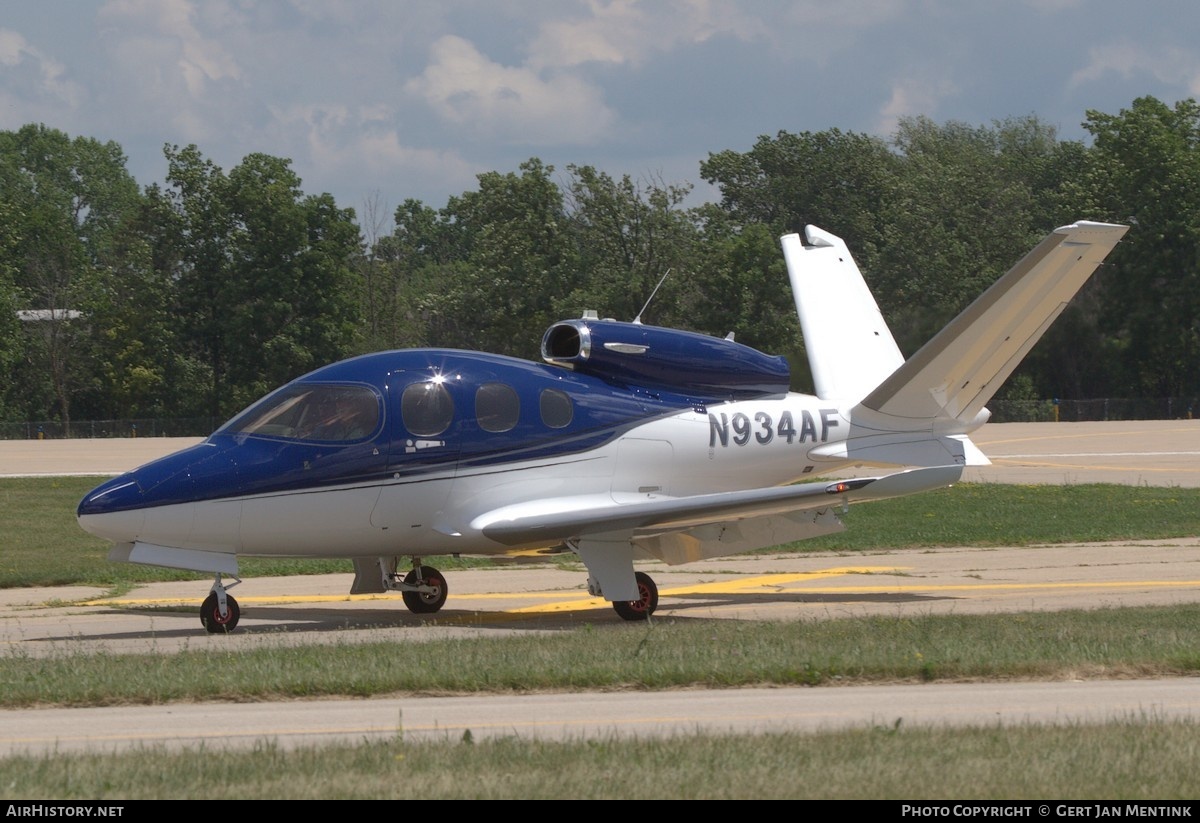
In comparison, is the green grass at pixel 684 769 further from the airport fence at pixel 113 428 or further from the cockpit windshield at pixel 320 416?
the airport fence at pixel 113 428

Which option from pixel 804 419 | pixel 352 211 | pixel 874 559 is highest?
pixel 352 211

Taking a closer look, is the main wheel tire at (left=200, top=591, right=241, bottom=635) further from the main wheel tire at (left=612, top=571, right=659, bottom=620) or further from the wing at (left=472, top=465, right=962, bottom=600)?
the main wheel tire at (left=612, top=571, right=659, bottom=620)

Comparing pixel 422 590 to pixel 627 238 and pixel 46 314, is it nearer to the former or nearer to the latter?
pixel 627 238

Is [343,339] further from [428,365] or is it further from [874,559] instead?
[428,365]

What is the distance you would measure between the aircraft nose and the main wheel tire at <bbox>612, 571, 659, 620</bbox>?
5.33 metres

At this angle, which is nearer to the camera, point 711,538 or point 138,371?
point 711,538

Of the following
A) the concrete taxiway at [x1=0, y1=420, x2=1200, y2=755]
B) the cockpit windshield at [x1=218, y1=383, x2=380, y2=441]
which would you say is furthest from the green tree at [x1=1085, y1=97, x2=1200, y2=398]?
the cockpit windshield at [x1=218, y1=383, x2=380, y2=441]

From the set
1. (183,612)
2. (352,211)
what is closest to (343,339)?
(352,211)

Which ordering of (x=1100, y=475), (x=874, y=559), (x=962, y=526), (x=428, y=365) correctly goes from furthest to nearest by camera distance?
1. (x=1100, y=475)
2. (x=962, y=526)
3. (x=874, y=559)
4. (x=428, y=365)

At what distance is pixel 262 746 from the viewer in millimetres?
9609

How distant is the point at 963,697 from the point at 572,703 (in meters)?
2.96

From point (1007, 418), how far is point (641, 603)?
61519 millimetres

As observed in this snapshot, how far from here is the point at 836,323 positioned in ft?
69.3

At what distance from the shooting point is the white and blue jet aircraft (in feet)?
53.7
